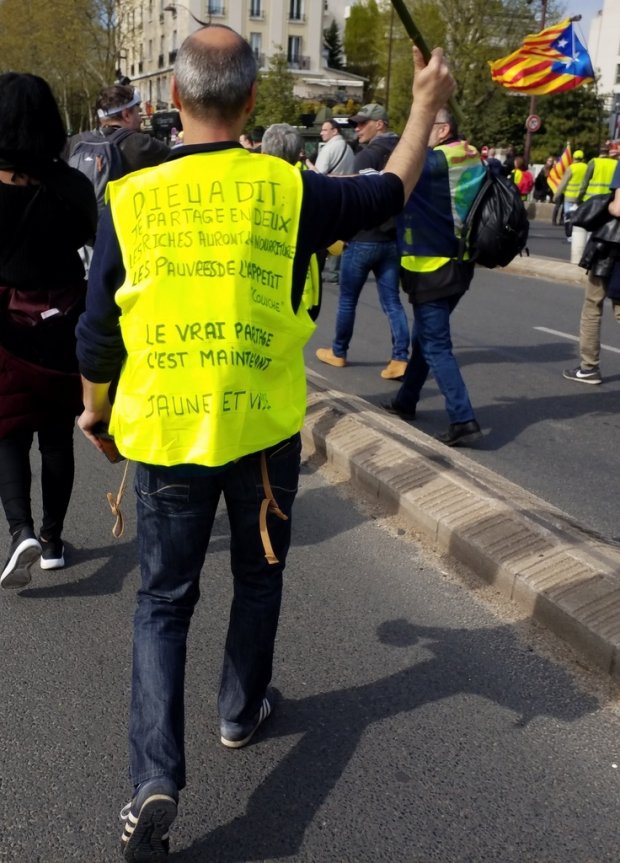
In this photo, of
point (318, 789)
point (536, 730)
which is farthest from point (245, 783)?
point (536, 730)

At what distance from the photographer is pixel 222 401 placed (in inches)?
88.0

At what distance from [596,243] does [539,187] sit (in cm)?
3056

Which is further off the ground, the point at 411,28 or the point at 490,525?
the point at 411,28

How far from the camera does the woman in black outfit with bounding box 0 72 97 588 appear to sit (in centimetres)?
337

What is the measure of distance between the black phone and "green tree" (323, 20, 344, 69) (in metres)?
104

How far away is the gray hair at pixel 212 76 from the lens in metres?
2.15

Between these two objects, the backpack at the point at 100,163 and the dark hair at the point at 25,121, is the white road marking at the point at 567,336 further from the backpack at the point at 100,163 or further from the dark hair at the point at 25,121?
the dark hair at the point at 25,121

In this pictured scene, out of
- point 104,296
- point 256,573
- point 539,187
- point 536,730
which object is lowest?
point 539,187

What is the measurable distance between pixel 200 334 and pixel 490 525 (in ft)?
7.22

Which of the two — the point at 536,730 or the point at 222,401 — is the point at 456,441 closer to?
the point at 536,730

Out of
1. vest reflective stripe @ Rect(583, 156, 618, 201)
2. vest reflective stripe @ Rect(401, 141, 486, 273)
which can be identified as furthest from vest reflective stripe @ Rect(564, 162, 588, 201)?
vest reflective stripe @ Rect(401, 141, 486, 273)

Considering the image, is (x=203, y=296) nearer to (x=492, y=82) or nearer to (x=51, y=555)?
(x=51, y=555)

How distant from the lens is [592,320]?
732 cm

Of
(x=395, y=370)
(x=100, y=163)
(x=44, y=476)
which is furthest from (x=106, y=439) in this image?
(x=395, y=370)
